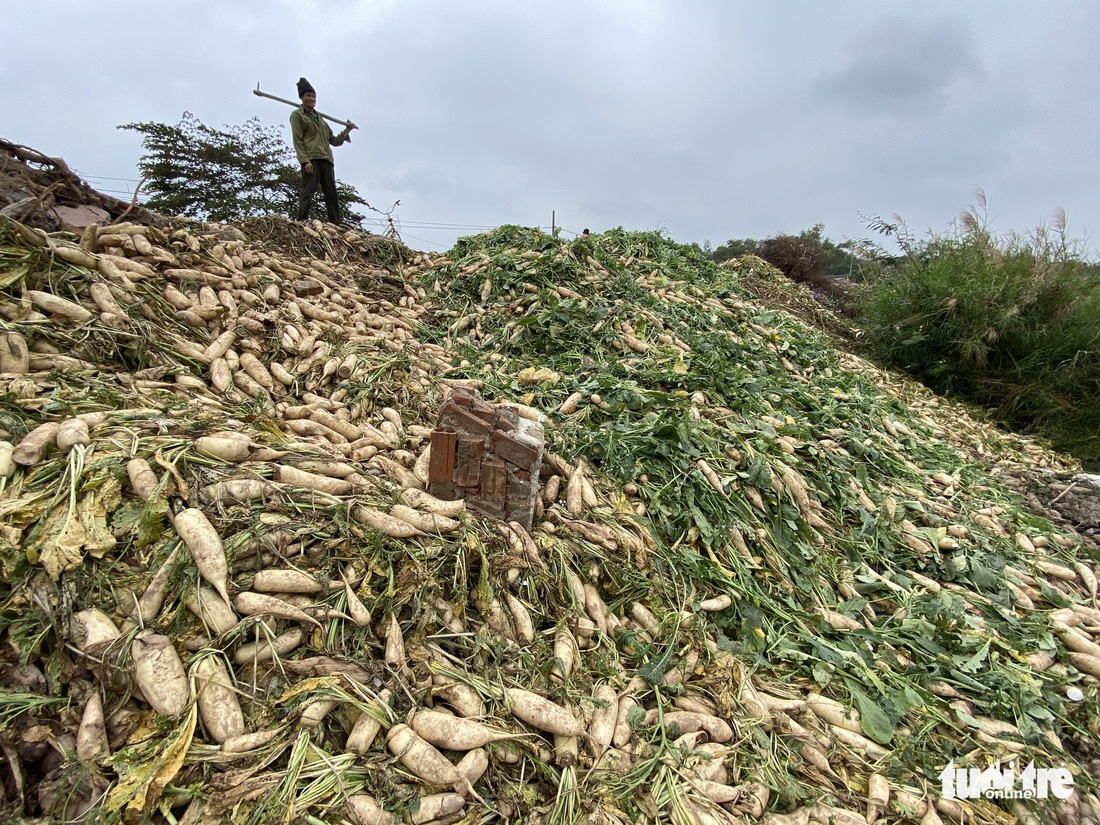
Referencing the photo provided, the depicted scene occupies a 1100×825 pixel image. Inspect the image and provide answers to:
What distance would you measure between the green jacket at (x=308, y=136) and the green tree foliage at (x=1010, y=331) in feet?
26.1

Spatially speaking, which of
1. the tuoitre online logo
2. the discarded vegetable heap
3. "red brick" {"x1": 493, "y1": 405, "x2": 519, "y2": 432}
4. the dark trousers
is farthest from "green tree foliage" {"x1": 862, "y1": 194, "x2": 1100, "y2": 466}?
the dark trousers

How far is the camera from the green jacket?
566cm

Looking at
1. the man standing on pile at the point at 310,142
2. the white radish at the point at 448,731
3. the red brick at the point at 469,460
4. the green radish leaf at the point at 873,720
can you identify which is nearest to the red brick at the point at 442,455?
the red brick at the point at 469,460

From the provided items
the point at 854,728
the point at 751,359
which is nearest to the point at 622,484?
the point at 854,728

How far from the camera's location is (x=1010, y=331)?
6.29 m

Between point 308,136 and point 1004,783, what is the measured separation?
7.56 meters

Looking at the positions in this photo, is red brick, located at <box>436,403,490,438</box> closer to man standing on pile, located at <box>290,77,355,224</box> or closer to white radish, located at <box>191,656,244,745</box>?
white radish, located at <box>191,656,244,745</box>

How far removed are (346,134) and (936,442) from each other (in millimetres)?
7402

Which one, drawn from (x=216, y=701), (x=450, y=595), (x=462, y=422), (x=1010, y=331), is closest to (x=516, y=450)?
(x=462, y=422)

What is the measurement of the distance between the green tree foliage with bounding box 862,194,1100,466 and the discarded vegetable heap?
337cm

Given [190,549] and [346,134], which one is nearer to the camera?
[190,549]

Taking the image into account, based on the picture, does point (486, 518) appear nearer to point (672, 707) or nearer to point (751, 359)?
point (672, 707)

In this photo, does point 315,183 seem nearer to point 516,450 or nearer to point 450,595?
point 516,450

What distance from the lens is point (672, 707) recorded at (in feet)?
6.29
